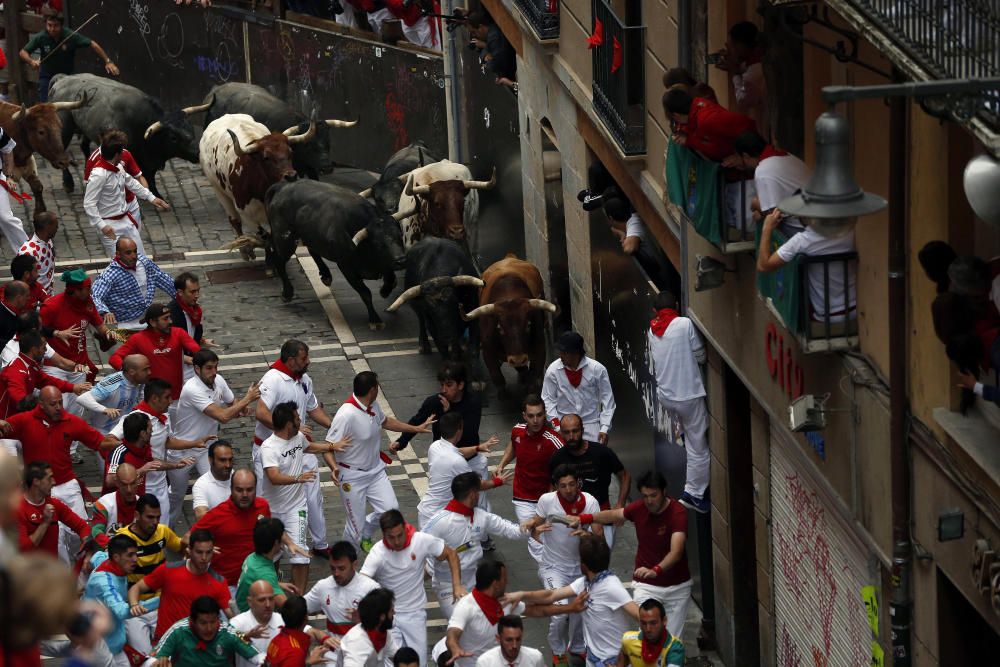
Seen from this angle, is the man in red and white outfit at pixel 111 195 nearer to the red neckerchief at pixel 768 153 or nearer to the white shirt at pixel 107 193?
the white shirt at pixel 107 193

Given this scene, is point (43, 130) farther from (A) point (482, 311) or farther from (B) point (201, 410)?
(B) point (201, 410)

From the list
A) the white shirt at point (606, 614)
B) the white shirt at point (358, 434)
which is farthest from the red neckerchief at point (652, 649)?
the white shirt at point (358, 434)

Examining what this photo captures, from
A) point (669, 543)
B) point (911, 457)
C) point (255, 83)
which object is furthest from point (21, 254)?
point (255, 83)

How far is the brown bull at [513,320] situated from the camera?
1980 centimetres

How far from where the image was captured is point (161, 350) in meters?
17.7

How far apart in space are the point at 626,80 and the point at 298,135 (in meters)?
10.4

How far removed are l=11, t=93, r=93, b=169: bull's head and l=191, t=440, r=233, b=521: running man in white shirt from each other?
12173 mm

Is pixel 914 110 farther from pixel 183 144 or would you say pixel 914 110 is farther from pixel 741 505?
pixel 183 144

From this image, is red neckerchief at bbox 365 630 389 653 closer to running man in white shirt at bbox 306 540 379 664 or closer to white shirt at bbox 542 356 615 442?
running man in white shirt at bbox 306 540 379 664

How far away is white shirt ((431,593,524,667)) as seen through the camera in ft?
43.2

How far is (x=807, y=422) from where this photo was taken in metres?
12.2

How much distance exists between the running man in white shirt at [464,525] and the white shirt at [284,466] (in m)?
1.47

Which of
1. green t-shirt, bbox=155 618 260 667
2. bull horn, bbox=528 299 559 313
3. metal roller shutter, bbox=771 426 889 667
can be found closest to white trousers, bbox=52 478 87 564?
green t-shirt, bbox=155 618 260 667

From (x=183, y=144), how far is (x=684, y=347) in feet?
47.0
